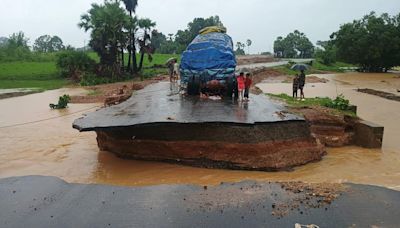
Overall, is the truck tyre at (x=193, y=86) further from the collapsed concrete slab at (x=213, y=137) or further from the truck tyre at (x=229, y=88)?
the collapsed concrete slab at (x=213, y=137)

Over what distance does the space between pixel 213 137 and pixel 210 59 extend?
5240mm

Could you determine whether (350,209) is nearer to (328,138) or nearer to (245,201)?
(245,201)

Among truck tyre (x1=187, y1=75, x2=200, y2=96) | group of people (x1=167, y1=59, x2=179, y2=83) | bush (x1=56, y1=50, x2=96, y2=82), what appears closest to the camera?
truck tyre (x1=187, y1=75, x2=200, y2=96)

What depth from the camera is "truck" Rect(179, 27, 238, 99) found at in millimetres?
13523

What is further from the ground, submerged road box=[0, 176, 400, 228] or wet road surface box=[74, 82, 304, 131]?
wet road surface box=[74, 82, 304, 131]

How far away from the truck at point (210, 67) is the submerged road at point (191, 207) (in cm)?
677

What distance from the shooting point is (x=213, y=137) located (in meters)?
8.93

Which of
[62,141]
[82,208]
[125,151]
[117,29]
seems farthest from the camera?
[117,29]

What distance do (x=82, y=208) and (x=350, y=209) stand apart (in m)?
4.24

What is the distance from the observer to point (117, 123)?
28.8 feet

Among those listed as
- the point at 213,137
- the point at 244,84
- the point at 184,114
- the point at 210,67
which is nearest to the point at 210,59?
the point at 210,67

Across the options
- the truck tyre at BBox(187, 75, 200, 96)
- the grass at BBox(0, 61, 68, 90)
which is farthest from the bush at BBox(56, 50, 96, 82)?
the truck tyre at BBox(187, 75, 200, 96)

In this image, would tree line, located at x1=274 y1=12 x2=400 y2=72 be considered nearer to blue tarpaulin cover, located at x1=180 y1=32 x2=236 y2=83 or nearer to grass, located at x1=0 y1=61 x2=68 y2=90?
grass, located at x1=0 y1=61 x2=68 y2=90

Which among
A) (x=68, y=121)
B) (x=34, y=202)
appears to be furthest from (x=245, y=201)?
(x=68, y=121)
